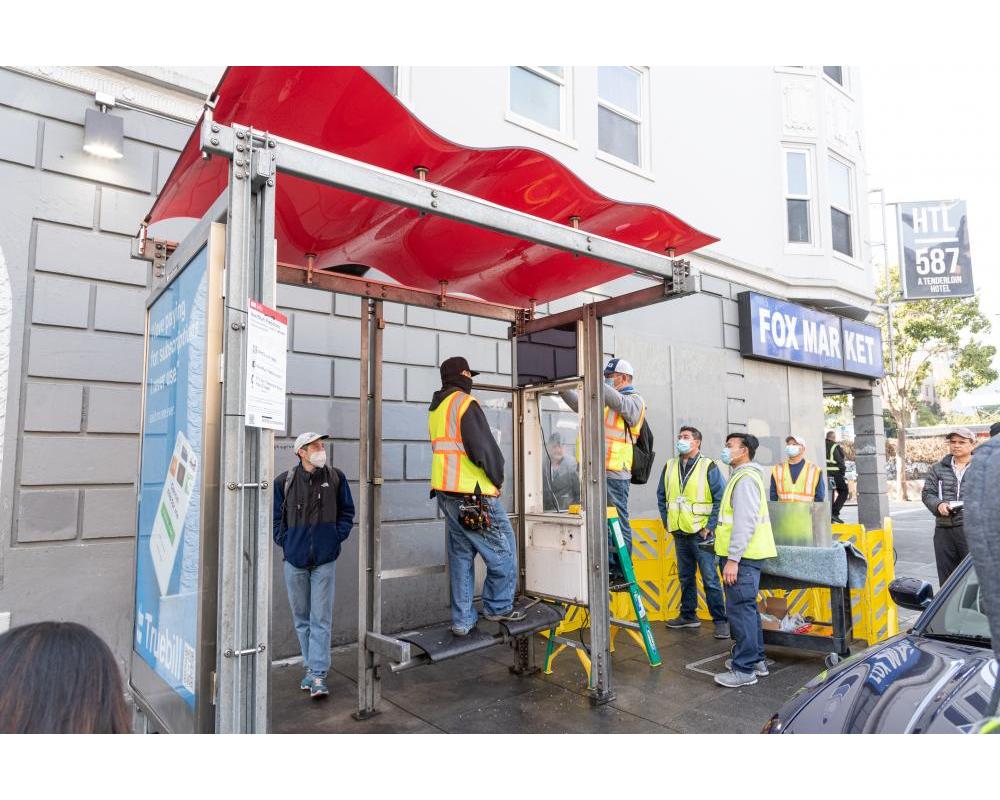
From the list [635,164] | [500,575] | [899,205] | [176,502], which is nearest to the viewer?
[176,502]

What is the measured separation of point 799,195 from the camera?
42.8 ft

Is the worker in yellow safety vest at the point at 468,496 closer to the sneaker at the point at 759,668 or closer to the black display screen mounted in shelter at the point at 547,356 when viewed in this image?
the black display screen mounted in shelter at the point at 547,356

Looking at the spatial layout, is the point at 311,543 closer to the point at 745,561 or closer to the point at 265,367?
the point at 265,367

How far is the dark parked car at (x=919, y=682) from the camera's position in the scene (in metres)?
2.28

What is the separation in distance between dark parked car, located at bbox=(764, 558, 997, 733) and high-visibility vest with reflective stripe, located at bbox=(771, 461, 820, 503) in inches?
134

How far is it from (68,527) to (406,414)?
10.5 feet

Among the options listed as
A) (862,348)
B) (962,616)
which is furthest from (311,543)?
(862,348)

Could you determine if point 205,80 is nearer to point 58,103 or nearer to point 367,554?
point 58,103

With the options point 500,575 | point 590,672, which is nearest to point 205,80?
point 500,575

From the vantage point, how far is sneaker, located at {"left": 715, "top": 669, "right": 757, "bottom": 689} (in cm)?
514

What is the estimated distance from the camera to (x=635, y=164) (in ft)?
33.3

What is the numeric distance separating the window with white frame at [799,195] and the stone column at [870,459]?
3.89 m

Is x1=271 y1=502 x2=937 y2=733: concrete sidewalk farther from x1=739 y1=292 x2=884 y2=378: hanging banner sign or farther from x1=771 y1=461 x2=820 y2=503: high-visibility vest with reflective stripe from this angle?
x1=739 y1=292 x2=884 y2=378: hanging banner sign

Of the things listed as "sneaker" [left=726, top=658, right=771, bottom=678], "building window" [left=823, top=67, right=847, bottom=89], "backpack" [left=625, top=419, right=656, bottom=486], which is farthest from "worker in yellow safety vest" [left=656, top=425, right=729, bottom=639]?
"building window" [left=823, top=67, right=847, bottom=89]
